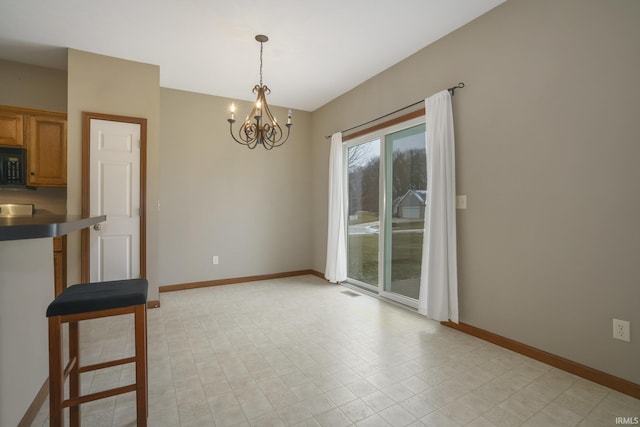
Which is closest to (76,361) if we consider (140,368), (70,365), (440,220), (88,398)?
(70,365)

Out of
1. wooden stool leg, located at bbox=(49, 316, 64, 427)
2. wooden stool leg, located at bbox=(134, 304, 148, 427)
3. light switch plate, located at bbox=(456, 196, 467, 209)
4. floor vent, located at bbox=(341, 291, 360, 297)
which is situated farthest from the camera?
floor vent, located at bbox=(341, 291, 360, 297)

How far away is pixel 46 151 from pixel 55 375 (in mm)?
3277

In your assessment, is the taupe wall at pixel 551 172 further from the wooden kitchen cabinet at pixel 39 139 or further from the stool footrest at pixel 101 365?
the wooden kitchen cabinet at pixel 39 139

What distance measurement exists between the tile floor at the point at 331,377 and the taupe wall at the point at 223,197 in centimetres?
133

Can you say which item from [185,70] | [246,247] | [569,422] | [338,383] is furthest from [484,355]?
[185,70]

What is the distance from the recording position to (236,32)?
2.91m

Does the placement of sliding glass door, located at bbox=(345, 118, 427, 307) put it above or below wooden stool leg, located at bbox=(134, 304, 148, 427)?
above

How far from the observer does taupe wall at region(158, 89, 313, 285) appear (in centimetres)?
425

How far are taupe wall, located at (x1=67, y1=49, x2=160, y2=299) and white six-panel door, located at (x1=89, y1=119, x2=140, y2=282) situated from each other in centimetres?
12

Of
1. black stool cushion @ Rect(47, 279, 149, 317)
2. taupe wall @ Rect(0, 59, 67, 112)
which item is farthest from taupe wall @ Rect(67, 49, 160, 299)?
black stool cushion @ Rect(47, 279, 149, 317)

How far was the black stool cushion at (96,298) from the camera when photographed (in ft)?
4.30

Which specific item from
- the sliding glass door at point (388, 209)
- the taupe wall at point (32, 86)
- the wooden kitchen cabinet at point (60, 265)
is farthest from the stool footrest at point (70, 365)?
the taupe wall at point (32, 86)

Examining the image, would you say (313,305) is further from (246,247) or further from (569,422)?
(569,422)

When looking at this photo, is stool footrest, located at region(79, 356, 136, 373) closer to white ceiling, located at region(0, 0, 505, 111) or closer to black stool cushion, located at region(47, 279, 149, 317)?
black stool cushion, located at region(47, 279, 149, 317)
